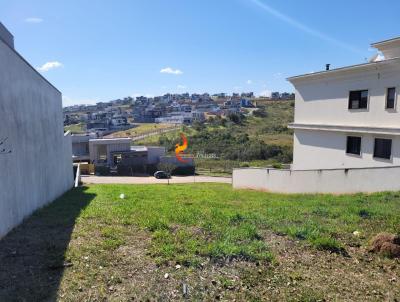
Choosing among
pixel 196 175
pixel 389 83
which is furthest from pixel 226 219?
pixel 196 175

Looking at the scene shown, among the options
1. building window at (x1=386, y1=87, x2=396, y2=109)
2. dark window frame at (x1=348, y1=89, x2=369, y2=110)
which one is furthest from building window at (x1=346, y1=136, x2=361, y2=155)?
building window at (x1=386, y1=87, x2=396, y2=109)

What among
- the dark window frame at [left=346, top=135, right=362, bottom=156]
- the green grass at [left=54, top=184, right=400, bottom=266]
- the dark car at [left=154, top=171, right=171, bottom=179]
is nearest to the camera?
the green grass at [left=54, top=184, right=400, bottom=266]

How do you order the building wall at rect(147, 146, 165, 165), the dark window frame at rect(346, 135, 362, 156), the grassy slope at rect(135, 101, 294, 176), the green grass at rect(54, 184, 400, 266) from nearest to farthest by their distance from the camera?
the green grass at rect(54, 184, 400, 266), the dark window frame at rect(346, 135, 362, 156), the grassy slope at rect(135, 101, 294, 176), the building wall at rect(147, 146, 165, 165)

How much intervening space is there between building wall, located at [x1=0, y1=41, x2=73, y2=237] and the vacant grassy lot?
68cm

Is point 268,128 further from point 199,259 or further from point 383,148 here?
point 199,259

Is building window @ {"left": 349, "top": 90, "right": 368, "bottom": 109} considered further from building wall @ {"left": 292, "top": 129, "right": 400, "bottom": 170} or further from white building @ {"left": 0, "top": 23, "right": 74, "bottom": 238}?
white building @ {"left": 0, "top": 23, "right": 74, "bottom": 238}

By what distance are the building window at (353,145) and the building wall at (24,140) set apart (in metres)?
15.6

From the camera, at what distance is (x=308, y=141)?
22266 millimetres

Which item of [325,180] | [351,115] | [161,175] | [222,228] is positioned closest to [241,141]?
[161,175]

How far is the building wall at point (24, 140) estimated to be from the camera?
23.0ft

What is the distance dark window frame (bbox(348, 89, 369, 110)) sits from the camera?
1795 centimetres

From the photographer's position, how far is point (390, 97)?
16.6 metres

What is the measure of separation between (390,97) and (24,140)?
16.4 meters

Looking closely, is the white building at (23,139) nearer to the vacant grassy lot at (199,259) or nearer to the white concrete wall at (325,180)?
the vacant grassy lot at (199,259)
